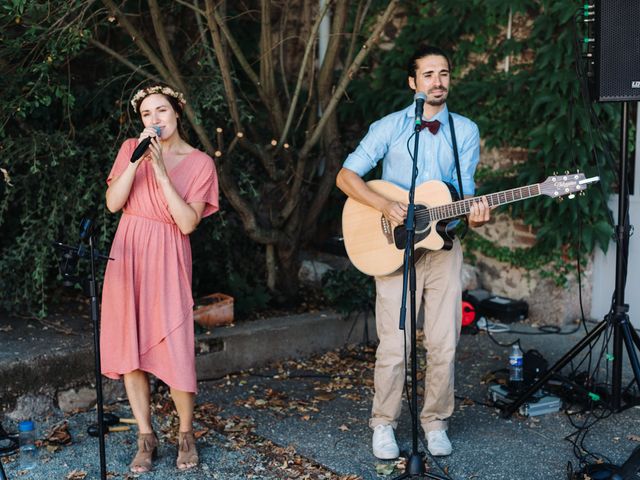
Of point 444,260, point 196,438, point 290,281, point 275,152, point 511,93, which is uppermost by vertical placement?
point 511,93

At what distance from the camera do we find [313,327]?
596 centimetres

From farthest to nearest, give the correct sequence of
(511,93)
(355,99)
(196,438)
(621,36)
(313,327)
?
(355,99)
(511,93)
(313,327)
(196,438)
(621,36)

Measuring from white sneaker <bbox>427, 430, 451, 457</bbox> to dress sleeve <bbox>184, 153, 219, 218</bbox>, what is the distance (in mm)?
1551

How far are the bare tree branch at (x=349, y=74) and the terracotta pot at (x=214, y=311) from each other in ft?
3.68

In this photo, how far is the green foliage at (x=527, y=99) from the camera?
19.7 feet

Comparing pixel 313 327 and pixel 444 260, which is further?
pixel 313 327

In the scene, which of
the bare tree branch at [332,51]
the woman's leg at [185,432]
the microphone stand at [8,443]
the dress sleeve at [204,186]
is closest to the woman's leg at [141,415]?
the woman's leg at [185,432]

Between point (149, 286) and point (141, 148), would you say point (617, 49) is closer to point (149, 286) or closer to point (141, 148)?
point (141, 148)

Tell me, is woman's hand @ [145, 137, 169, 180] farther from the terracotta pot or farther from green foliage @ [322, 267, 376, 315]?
green foliage @ [322, 267, 376, 315]

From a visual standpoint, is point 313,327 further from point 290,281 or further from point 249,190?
point 249,190

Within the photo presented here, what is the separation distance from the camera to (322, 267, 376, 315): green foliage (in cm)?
600

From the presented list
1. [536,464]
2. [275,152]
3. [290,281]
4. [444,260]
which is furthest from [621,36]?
[290,281]

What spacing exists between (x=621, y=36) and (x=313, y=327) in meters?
2.77

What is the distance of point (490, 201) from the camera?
391cm
